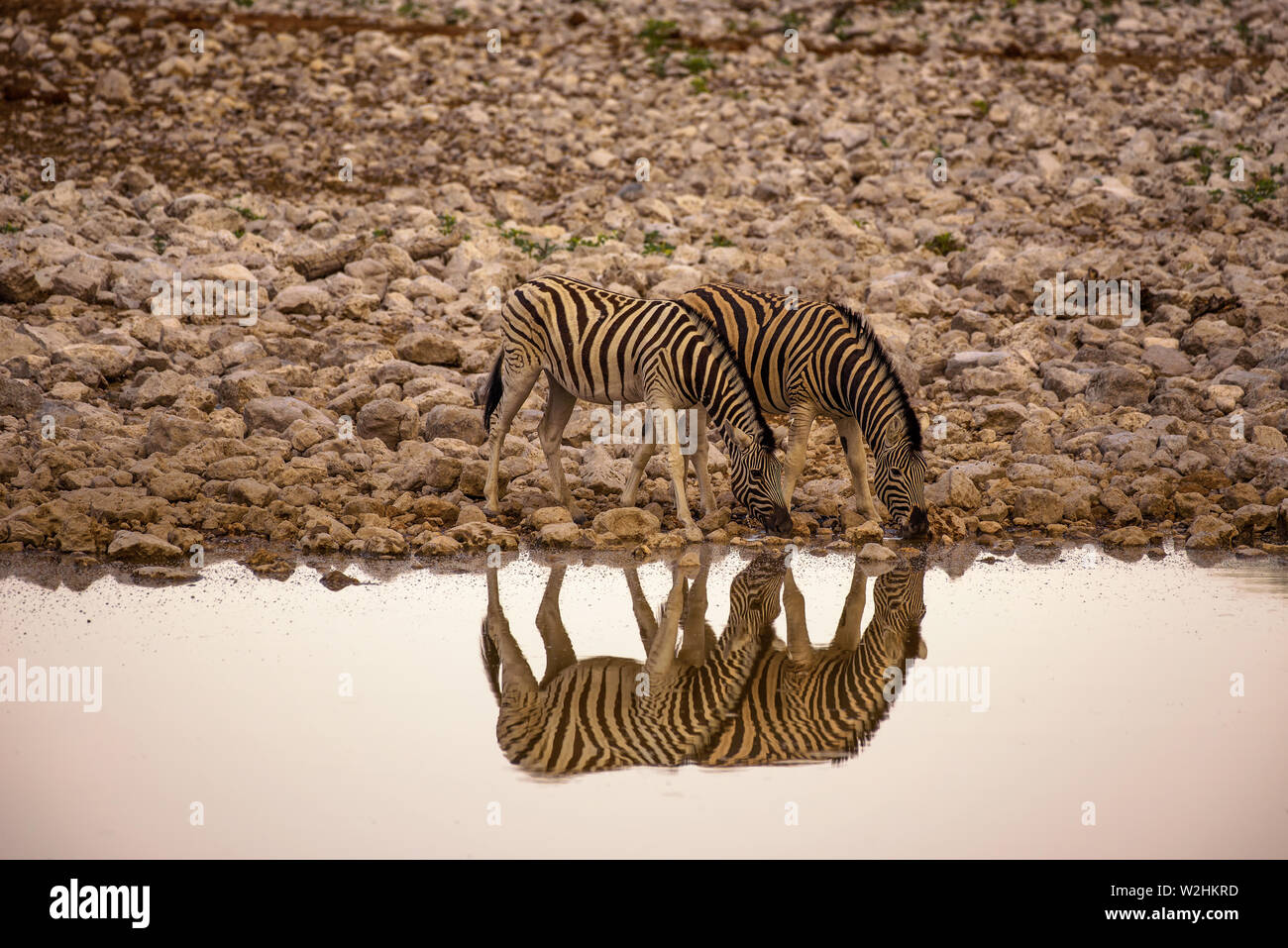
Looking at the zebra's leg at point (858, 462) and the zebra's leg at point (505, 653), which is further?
the zebra's leg at point (858, 462)

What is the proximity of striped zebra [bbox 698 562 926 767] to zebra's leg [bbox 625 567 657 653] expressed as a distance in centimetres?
65

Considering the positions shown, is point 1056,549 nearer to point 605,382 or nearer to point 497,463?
point 605,382

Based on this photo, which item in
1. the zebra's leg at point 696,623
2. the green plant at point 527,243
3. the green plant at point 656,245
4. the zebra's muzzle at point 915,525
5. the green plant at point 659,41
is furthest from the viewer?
the green plant at point 659,41

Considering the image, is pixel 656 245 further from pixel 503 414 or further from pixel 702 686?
pixel 702 686

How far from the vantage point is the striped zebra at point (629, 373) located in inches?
382

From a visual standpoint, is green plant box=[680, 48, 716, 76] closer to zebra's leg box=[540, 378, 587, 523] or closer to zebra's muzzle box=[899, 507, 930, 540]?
zebra's leg box=[540, 378, 587, 523]

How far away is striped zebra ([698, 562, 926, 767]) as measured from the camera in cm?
611

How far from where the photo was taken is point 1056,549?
31.6 ft

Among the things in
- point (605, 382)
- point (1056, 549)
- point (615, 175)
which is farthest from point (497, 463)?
point (615, 175)

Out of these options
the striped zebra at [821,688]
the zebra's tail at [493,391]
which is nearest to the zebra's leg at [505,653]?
the striped zebra at [821,688]

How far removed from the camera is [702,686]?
6.85 metres

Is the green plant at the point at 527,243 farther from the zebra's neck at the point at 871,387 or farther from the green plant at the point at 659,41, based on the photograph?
the green plant at the point at 659,41

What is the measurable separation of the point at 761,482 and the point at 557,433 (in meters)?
1.55

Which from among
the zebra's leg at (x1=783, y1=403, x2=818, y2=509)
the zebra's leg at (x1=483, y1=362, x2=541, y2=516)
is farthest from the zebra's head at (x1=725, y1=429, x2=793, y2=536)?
the zebra's leg at (x1=483, y1=362, x2=541, y2=516)
